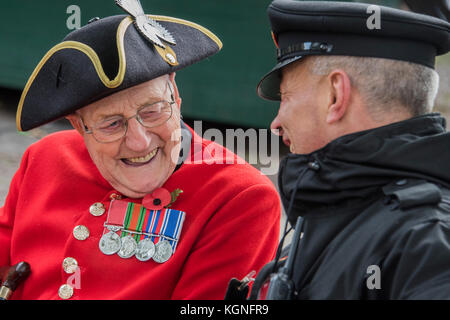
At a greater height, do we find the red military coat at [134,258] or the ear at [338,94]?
the ear at [338,94]

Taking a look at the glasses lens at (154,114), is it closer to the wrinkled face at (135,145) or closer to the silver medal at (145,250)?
the wrinkled face at (135,145)

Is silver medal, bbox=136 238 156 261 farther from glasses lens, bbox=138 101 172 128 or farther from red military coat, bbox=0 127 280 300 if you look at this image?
glasses lens, bbox=138 101 172 128

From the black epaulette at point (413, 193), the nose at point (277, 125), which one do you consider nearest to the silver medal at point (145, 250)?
the nose at point (277, 125)

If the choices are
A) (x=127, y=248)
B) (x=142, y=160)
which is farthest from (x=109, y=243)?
(x=142, y=160)

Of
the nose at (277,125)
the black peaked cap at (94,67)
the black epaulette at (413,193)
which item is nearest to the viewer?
the black epaulette at (413,193)

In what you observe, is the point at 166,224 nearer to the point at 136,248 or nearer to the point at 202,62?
the point at 136,248

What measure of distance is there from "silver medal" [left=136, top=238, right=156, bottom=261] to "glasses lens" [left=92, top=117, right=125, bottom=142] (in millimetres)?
401

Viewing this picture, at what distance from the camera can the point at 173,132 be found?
2.26 m

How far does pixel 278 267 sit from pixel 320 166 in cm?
33

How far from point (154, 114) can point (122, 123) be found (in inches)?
4.8

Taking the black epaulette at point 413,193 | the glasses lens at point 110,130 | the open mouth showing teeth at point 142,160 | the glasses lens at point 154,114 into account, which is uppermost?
the glasses lens at point 154,114

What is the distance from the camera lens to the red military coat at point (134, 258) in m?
2.16

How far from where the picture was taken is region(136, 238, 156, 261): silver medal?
2201 mm
